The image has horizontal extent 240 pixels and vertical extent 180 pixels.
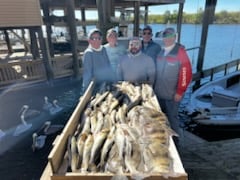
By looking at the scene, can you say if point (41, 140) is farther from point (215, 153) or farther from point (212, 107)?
point (212, 107)

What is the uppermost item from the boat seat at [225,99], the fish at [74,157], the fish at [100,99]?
the fish at [100,99]

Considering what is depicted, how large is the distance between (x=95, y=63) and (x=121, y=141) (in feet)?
6.82

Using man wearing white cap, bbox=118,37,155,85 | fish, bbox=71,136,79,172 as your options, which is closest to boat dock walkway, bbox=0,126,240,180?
man wearing white cap, bbox=118,37,155,85

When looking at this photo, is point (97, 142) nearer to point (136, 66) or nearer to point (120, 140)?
point (120, 140)

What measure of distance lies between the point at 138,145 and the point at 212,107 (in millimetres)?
7142

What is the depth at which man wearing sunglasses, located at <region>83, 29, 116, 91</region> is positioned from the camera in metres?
3.51

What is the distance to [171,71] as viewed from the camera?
11.1ft

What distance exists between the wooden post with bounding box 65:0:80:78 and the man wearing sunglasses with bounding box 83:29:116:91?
7.39 m

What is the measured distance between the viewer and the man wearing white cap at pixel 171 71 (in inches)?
133

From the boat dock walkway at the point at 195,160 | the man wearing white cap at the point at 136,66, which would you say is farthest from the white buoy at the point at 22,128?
the man wearing white cap at the point at 136,66

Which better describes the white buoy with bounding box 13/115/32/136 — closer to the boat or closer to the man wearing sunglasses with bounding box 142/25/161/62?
the man wearing sunglasses with bounding box 142/25/161/62

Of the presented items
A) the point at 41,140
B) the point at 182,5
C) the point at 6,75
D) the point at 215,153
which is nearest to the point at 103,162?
the point at 215,153

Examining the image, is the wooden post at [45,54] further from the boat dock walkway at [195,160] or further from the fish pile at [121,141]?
the fish pile at [121,141]

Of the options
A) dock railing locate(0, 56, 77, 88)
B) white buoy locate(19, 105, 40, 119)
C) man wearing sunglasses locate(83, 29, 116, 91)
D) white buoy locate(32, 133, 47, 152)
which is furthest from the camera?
dock railing locate(0, 56, 77, 88)
